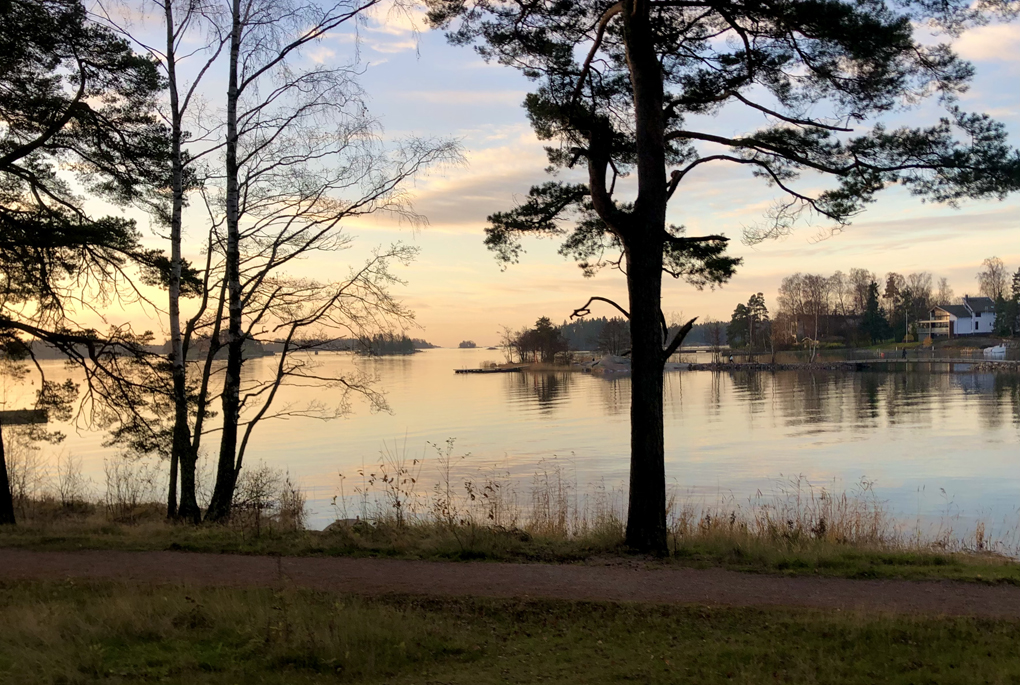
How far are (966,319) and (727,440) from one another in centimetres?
9999

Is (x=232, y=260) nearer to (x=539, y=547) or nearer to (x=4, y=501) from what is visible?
(x=4, y=501)

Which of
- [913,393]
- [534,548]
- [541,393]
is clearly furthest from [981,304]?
Answer: [534,548]

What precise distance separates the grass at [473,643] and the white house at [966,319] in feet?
409

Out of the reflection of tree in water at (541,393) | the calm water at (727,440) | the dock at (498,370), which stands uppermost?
the dock at (498,370)

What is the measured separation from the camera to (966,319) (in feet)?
373

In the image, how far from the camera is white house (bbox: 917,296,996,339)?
11350 centimetres

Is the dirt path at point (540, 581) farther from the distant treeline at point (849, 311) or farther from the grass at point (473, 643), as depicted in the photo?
the distant treeline at point (849, 311)

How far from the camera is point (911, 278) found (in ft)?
445

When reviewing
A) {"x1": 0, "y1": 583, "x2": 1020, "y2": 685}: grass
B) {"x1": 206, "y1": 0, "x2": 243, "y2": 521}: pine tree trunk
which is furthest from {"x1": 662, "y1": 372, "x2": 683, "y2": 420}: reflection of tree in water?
{"x1": 0, "y1": 583, "x2": 1020, "y2": 685}: grass

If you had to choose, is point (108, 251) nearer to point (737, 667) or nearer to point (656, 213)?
point (656, 213)

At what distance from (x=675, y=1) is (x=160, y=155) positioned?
8.94 metres

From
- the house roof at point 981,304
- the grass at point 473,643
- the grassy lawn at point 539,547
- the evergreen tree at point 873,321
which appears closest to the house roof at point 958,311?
the house roof at point 981,304

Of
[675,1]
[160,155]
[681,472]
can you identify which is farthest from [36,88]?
[681,472]

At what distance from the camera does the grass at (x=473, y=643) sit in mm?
5328
